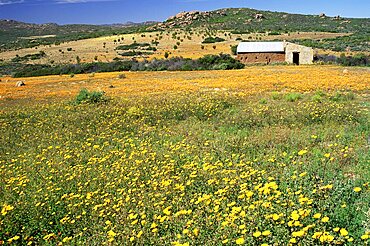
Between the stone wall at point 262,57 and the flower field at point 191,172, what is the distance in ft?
82.6

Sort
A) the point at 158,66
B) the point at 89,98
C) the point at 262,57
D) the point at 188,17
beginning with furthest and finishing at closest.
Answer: the point at 188,17 → the point at 262,57 → the point at 158,66 → the point at 89,98

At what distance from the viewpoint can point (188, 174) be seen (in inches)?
281

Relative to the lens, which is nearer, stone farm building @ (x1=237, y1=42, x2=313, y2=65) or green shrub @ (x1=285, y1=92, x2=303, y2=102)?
green shrub @ (x1=285, y1=92, x2=303, y2=102)

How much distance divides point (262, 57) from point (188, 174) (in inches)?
1424

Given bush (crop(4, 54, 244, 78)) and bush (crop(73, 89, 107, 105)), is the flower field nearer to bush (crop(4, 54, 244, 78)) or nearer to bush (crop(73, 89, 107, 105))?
bush (crop(73, 89, 107, 105))

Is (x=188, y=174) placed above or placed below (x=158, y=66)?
below

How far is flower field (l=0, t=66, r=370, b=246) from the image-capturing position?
4.87 m

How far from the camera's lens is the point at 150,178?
24.2 feet

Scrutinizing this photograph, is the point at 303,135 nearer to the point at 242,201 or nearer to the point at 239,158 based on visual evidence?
the point at 239,158

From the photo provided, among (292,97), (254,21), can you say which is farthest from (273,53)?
(254,21)

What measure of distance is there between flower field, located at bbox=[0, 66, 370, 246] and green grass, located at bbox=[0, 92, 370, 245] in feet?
0.10

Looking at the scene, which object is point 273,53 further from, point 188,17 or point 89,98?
point 188,17

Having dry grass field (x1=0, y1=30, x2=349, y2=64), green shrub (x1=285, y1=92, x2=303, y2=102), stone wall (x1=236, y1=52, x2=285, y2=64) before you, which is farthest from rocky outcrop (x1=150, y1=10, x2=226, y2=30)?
green shrub (x1=285, y1=92, x2=303, y2=102)

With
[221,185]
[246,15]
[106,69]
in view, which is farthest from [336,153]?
[246,15]
